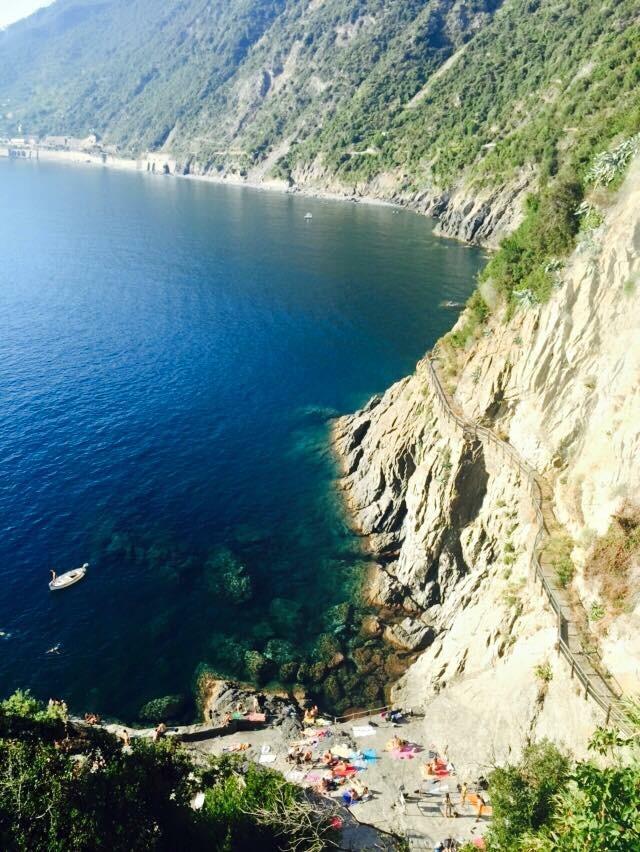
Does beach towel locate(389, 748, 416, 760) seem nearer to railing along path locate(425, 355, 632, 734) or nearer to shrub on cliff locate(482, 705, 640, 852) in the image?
shrub on cliff locate(482, 705, 640, 852)

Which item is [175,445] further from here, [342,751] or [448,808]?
[448,808]

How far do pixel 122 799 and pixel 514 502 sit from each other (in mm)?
26968

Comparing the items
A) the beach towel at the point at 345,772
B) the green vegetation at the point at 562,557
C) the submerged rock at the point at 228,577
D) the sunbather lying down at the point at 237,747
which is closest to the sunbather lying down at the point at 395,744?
the beach towel at the point at 345,772

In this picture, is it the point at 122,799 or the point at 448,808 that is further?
the point at 448,808

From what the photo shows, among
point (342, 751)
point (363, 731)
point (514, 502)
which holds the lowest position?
point (363, 731)

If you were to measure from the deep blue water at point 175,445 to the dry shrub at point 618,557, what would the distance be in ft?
69.3

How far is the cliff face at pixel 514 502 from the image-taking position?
85.7 feet

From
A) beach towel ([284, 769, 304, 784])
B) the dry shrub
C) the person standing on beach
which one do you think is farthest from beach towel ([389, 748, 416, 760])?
the dry shrub

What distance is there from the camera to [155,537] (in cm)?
4650

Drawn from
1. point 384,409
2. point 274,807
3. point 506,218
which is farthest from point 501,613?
point 506,218

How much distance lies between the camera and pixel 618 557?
25141 millimetres

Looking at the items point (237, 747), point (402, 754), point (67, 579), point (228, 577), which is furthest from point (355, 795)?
point (67, 579)

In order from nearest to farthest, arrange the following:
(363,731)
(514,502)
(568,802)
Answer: (568,802), (363,731), (514,502)

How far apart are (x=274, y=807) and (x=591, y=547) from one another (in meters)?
18.9
